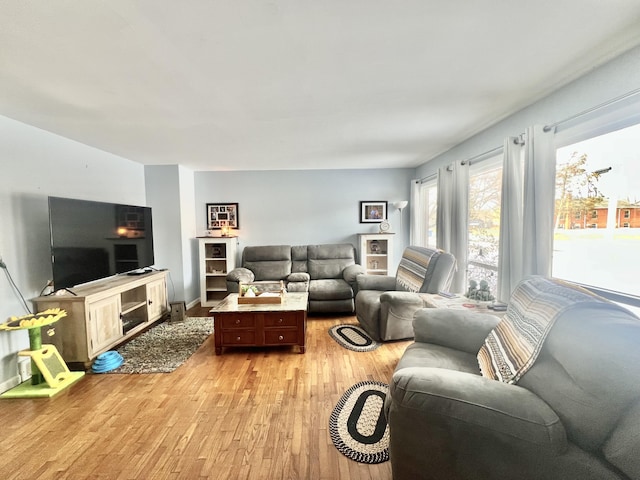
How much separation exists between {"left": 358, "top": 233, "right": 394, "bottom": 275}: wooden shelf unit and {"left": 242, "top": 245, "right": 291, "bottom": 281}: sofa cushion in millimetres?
1262

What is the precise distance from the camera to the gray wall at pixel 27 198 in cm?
234

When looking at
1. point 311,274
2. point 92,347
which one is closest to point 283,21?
point 92,347

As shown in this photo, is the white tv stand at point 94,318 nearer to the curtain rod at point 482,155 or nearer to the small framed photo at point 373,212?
the small framed photo at point 373,212

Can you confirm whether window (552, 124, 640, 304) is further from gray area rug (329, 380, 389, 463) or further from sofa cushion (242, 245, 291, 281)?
sofa cushion (242, 245, 291, 281)

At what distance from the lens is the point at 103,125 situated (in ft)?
8.42

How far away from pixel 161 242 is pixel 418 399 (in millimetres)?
4350

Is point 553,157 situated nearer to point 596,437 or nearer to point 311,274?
point 596,437

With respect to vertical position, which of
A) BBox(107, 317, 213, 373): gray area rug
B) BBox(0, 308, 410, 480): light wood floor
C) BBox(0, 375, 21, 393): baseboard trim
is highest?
BBox(0, 375, 21, 393): baseboard trim

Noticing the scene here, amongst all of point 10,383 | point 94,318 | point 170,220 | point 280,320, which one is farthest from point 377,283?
point 10,383

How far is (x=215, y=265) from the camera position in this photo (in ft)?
15.5

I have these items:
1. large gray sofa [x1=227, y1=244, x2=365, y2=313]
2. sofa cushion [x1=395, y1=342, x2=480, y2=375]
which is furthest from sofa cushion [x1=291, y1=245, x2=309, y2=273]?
sofa cushion [x1=395, y1=342, x2=480, y2=375]

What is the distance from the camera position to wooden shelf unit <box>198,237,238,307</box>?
453 cm

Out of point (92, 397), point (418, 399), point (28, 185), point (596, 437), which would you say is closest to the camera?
point (596, 437)

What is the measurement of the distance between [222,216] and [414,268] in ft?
10.9
